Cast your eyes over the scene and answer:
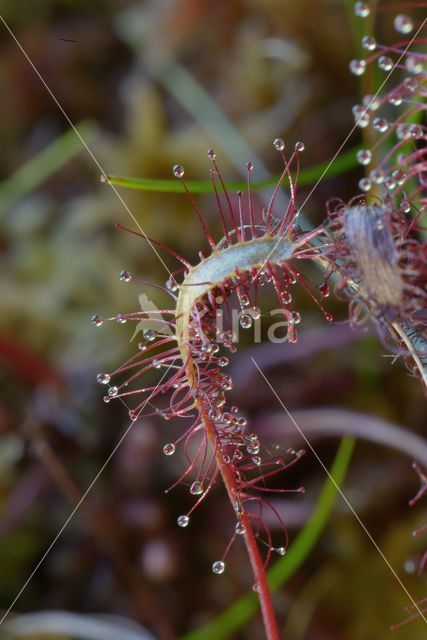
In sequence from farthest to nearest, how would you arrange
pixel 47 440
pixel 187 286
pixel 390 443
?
1. pixel 47 440
2. pixel 390 443
3. pixel 187 286

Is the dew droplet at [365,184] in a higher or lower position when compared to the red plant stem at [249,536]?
higher

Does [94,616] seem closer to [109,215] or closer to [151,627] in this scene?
[151,627]

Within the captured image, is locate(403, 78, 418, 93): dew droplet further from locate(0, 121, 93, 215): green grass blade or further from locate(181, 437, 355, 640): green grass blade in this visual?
locate(0, 121, 93, 215): green grass blade

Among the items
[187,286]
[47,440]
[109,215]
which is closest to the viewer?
[187,286]

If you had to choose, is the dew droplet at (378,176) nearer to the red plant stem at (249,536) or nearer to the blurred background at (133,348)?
the red plant stem at (249,536)

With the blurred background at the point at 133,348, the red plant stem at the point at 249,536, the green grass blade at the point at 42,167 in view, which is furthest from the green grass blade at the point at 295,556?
the green grass blade at the point at 42,167

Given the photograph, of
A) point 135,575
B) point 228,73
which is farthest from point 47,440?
point 228,73

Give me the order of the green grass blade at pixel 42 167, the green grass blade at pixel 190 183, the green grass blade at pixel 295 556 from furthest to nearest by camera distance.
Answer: the green grass blade at pixel 42 167 → the green grass blade at pixel 295 556 → the green grass blade at pixel 190 183
